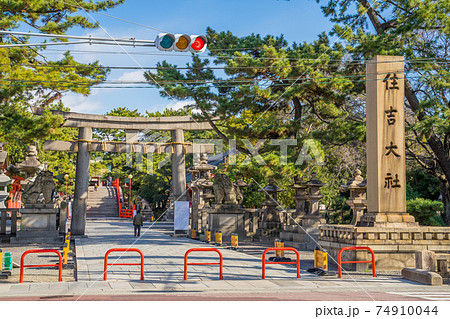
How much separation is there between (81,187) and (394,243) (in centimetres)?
1948

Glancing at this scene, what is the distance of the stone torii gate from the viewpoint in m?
27.1

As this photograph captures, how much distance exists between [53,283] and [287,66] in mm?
12032

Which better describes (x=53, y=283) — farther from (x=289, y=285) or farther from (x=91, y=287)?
(x=289, y=285)

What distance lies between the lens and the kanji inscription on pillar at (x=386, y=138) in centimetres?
1435

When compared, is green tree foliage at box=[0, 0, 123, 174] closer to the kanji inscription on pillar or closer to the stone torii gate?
the stone torii gate

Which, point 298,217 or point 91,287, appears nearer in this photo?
point 91,287

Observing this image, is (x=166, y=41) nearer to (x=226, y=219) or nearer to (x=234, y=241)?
(x=234, y=241)

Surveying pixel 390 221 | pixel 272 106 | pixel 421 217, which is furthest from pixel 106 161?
pixel 390 221

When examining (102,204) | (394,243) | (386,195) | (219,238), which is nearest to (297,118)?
(219,238)

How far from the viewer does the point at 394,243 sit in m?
13.6

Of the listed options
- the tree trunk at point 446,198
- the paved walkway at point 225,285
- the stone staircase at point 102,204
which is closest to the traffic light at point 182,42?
the paved walkway at point 225,285

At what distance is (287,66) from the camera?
60.2ft

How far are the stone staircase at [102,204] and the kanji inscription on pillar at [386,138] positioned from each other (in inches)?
1591

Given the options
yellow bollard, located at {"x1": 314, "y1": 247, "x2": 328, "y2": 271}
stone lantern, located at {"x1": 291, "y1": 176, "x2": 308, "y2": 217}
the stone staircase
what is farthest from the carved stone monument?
the stone staircase
